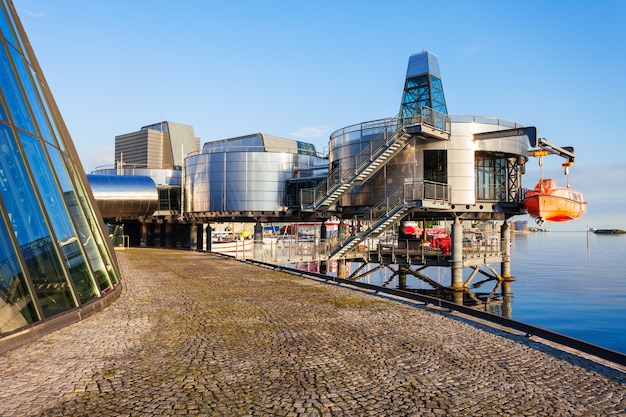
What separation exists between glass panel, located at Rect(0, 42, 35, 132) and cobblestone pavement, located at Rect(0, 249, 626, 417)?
5.62 metres

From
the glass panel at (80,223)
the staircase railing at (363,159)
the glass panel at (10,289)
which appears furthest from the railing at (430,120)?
the glass panel at (10,289)

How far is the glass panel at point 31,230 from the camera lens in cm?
1030

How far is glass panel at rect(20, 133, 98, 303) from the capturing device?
1228 centimetres

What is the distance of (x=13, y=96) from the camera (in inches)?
497

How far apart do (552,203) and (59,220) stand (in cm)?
3345

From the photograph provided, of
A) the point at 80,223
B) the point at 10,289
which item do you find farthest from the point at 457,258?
the point at 10,289

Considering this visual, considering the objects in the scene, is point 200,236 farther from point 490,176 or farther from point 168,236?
point 490,176

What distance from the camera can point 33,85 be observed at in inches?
600

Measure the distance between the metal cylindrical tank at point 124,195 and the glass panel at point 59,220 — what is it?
37.5 m

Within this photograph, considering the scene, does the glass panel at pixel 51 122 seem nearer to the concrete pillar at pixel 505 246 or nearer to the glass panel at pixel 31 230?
the glass panel at pixel 31 230

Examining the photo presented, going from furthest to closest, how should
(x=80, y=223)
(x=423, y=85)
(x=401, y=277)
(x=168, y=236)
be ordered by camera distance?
(x=168, y=236) → (x=423, y=85) → (x=401, y=277) → (x=80, y=223)

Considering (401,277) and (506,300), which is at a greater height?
(401,277)

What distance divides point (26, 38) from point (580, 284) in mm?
45938

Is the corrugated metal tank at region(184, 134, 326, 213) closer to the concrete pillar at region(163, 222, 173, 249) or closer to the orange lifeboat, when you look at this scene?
the concrete pillar at region(163, 222, 173, 249)
